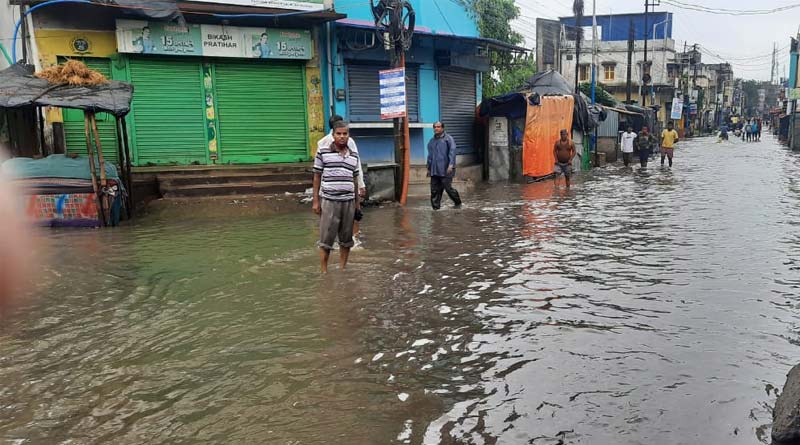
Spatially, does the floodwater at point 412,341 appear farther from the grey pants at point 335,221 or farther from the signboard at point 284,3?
the signboard at point 284,3

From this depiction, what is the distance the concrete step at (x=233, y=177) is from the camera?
13156 millimetres

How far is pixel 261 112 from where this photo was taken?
15.0 m

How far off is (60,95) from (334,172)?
6044mm

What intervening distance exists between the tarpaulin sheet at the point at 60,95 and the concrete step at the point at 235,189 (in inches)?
104

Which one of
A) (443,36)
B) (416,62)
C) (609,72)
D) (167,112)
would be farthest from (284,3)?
(609,72)

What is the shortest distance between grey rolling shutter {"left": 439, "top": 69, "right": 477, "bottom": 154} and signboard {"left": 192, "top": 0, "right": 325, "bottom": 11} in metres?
4.95

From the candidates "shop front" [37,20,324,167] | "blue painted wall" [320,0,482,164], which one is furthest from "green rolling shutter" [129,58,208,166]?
"blue painted wall" [320,0,482,164]

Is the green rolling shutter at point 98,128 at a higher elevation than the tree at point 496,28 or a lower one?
lower

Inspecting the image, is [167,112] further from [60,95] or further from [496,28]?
[496,28]

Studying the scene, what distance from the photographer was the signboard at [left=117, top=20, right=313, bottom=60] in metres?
13.3

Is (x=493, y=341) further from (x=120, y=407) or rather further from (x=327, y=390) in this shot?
(x=120, y=407)

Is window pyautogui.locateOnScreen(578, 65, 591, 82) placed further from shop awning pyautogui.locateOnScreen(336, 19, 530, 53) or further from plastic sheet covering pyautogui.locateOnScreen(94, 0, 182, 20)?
plastic sheet covering pyautogui.locateOnScreen(94, 0, 182, 20)

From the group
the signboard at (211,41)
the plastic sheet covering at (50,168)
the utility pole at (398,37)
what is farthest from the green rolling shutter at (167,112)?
the utility pole at (398,37)

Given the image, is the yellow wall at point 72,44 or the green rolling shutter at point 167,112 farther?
the green rolling shutter at point 167,112
